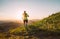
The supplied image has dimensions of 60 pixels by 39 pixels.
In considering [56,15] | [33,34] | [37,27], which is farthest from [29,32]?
[56,15]

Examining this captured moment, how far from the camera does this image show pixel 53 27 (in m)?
30.8

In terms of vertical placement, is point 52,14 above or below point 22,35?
above

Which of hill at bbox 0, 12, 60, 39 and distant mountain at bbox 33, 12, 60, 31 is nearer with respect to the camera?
hill at bbox 0, 12, 60, 39

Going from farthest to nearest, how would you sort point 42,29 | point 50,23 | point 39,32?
point 50,23 → point 42,29 → point 39,32

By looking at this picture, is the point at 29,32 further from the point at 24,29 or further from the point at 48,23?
the point at 48,23

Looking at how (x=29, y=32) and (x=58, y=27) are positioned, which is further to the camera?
(x=58, y=27)

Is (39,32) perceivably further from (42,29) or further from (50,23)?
(50,23)

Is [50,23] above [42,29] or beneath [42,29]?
above

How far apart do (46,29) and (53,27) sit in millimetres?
1413

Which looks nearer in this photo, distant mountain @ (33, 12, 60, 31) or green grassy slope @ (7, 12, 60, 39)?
green grassy slope @ (7, 12, 60, 39)

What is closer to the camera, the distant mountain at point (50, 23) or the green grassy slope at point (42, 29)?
the green grassy slope at point (42, 29)

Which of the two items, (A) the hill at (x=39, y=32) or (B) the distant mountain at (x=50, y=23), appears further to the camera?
(B) the distant mountain at (x=50, y=23)

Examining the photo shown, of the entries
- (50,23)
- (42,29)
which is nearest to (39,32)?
(42,29)

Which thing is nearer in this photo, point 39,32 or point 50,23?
point 39,32
